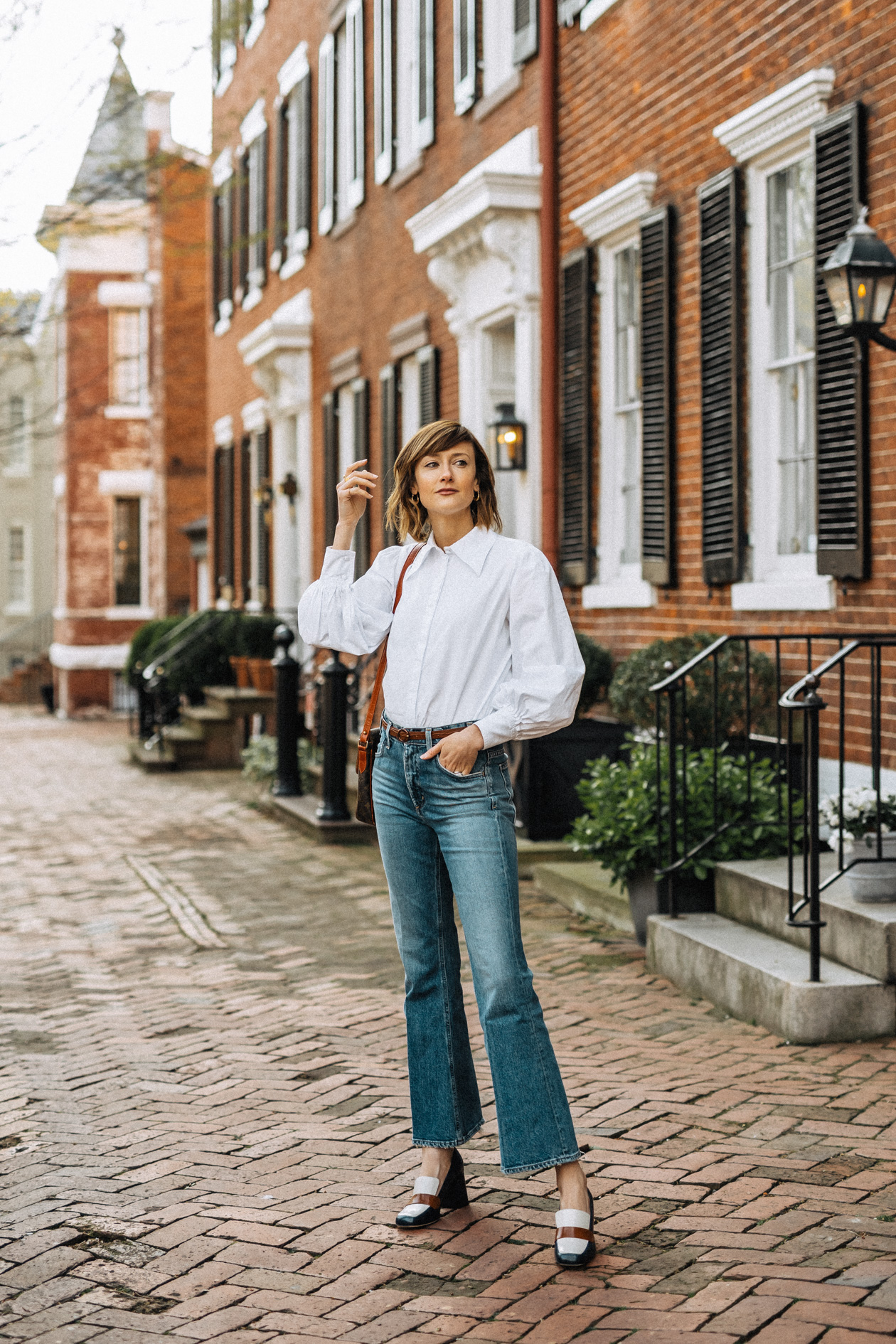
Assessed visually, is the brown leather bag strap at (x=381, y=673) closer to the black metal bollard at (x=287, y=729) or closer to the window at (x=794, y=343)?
the window at (x=794, y=343)

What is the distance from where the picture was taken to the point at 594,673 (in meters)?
9.83

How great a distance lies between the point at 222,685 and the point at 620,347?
10.3m

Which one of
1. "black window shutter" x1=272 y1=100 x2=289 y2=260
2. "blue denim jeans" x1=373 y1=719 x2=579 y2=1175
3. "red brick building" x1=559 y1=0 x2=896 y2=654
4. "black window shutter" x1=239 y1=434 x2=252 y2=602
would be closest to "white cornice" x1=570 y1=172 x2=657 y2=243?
"red brick building" x1=559 y1=0 x2=896 y2=654

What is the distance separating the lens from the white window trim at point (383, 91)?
49.5 feet

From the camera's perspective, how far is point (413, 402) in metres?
14.9

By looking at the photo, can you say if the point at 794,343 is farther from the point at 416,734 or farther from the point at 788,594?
the point at 416,734

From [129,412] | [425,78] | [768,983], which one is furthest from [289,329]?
[768,983]

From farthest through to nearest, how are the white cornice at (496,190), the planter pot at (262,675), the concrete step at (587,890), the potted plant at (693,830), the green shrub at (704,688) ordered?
the planter pot at (262,675) < the white cornice at (496,190) < the green shrub at (704,688) < the concrete step at (587,890) < the potted plant at (693,830)

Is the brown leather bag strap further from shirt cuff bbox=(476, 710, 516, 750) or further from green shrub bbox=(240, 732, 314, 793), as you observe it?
green shrub bbox=(240, 732, 314, 793)

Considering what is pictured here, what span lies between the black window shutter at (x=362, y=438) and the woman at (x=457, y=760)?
12101 millimetres

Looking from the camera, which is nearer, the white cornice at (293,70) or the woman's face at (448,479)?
the woman's face at (448,479)

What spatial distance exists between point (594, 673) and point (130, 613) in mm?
20832

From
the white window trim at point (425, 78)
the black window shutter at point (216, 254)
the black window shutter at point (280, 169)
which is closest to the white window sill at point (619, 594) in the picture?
the white window trim at point (425, 78)

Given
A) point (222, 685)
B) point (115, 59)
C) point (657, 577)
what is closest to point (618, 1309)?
point (657, 577)
